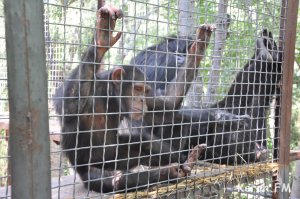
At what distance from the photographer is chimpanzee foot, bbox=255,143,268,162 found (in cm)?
276

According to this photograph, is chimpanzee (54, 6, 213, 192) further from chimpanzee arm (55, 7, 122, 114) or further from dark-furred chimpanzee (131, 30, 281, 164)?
dark-furred chimpanzee (131, 30, 281, 164)

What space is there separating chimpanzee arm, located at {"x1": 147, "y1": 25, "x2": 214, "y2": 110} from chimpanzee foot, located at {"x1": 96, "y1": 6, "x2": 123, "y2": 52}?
0.54m

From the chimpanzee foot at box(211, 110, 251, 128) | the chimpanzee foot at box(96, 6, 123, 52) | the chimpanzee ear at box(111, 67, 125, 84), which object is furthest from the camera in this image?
the chimpanzee foot at box(211, 110, 251, 128)

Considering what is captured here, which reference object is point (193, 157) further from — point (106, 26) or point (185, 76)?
point (106, 26)

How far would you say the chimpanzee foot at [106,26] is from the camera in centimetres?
164

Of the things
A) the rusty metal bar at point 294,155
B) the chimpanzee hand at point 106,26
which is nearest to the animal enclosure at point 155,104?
the chimpanzee hand at point 106,26

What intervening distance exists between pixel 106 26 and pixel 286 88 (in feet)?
4.61

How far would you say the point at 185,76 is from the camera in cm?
231

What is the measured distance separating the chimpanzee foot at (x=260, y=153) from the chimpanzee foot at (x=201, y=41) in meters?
0.90

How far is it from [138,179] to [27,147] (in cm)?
118

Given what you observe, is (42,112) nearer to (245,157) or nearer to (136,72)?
(136,72)

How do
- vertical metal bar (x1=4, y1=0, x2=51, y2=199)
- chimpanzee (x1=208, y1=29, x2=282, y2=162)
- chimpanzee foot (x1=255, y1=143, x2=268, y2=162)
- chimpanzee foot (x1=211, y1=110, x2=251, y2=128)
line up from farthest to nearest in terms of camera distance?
chimpanzee foot (x1=255, y1=143, x2=268, y2=162) → chimpanzee (x1=208, y1=29, x2=282, y2=162) → chimpanzee foot (x1=211, y1=110, x2=251, y2=128) → vertical metal bar (x1=4, y1=0, x2=51, y2=199)

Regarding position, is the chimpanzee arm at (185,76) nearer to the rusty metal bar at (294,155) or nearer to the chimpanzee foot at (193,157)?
the chimpanzee foot at (193,157)

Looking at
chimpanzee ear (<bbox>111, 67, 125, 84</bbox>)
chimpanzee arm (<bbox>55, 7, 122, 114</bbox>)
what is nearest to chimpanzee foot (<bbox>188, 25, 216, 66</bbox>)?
chimpanzee ear (<bbox>111, 67, 125, 84</bbox>)
